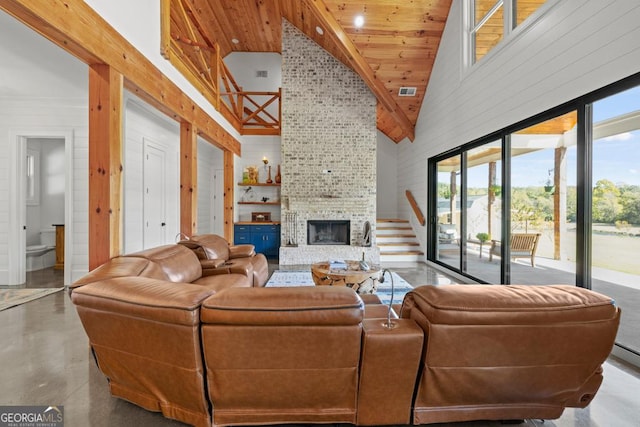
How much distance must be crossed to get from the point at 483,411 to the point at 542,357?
42 cm

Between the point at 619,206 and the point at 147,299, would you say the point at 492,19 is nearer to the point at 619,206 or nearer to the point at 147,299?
the point at 619,206

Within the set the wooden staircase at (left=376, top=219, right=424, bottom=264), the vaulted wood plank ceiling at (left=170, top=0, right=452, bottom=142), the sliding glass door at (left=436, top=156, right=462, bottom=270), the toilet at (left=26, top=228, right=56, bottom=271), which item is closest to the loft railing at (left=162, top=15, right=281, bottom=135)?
the vaulted wood plank ceiling at (left=170, top=0, right=452, bottom=142)

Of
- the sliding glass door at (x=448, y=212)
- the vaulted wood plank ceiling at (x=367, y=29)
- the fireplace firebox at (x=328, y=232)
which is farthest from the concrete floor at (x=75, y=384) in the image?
the fireplace firebox at (x=328, y=232)

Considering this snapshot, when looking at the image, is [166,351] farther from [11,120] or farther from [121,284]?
[11,120]

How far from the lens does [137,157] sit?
4.96m

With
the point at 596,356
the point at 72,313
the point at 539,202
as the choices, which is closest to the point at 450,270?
the point at 539,202

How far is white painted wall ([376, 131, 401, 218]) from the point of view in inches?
353

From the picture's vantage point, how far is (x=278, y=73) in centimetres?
897

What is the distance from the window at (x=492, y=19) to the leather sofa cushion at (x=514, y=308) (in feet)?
11.7

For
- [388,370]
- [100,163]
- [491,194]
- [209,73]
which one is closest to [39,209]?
[209,73]

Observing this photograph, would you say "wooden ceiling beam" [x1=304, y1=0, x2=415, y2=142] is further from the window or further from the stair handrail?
the window

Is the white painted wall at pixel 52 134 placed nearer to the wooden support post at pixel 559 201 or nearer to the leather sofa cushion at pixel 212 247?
→ the leather sofa cushion at pixel 212 247

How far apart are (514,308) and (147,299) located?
1702 millimetres

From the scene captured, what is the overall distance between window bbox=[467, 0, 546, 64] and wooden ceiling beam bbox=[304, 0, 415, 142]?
1.84m
